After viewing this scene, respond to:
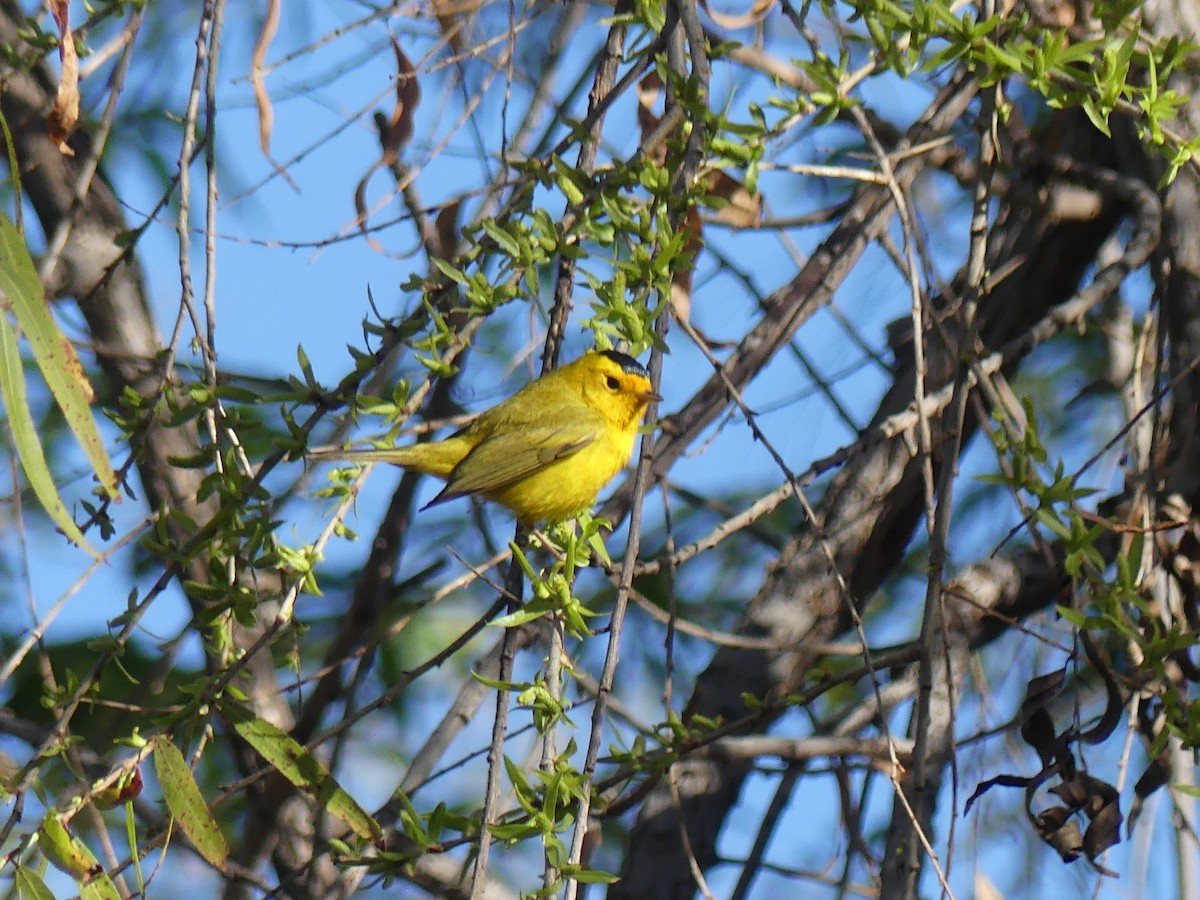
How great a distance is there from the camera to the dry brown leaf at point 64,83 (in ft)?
7.68

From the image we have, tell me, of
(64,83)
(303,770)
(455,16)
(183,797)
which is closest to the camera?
(183,797)

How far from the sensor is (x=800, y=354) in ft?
13.2

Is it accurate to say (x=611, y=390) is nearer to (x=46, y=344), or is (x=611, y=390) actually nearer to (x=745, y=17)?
(x=745, y=17)

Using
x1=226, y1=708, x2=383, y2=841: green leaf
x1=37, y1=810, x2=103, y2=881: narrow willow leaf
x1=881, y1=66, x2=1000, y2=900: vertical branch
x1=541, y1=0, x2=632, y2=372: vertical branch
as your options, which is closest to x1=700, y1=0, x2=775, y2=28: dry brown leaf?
x1=541, y1=0, x2=632, y2=372: vertical branch

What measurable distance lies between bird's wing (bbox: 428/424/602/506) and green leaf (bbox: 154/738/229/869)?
5.99 feet

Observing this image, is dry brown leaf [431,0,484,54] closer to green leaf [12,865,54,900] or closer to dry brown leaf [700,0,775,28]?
dry brown leaf [700,0,775,28]

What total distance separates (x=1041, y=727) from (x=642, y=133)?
155 centimetres

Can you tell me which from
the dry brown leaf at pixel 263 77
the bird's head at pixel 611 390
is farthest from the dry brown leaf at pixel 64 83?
the bird's head at pixel 611 390

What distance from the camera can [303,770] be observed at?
2.29m

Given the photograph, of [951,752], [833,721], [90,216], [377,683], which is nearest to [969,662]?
[833,721]

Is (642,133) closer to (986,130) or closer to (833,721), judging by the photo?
(986,130)

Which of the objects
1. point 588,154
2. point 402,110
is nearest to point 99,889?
point 588,154

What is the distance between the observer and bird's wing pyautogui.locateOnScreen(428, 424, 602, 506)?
3971mm

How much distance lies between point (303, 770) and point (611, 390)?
2.06 metres
